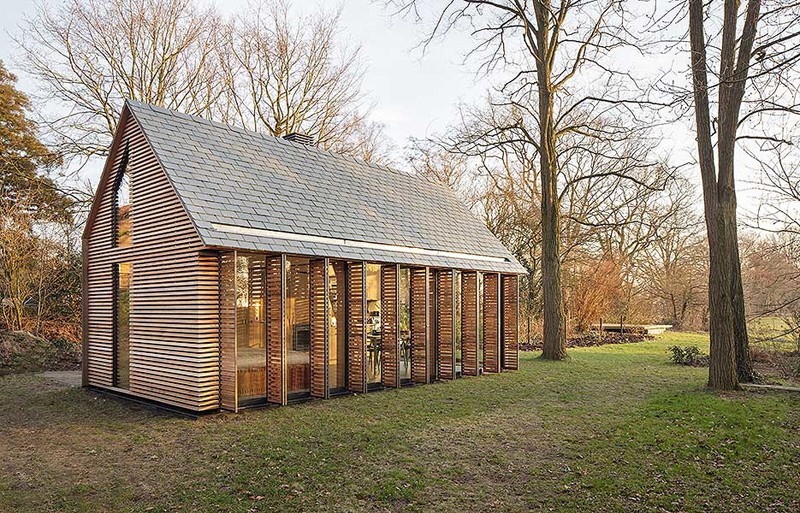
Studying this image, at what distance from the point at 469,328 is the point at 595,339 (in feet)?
32.7

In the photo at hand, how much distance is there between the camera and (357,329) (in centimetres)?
1032

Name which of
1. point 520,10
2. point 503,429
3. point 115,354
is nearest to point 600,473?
point 503,429

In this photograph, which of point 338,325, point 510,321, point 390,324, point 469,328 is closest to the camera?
point 338,325

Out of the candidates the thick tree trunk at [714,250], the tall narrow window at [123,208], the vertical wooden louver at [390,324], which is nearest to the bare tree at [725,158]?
the thick tree trunk at [714,250]

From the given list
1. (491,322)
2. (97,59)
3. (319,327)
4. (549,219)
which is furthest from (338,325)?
(97,59)

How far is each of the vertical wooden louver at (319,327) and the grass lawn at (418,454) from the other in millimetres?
430

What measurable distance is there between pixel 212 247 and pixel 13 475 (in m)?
3.49

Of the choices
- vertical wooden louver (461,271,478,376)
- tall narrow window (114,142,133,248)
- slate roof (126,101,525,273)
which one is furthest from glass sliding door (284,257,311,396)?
vertical wooden louver (461,271,478,376)

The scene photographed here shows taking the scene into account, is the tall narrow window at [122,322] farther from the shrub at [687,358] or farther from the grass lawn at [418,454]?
the shrub at [687,358]

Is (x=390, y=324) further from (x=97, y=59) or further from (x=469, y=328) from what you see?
(x=97, y=59)

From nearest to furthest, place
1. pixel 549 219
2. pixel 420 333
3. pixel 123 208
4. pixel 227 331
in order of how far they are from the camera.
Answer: pixel 227 331
pixel 123 208
pixel 420 333
pixel 549 219

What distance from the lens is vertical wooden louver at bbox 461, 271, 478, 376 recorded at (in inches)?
505

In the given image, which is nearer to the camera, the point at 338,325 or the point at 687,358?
the point at 338,325

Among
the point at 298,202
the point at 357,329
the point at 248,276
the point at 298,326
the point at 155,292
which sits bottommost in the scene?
the point at 357,329
